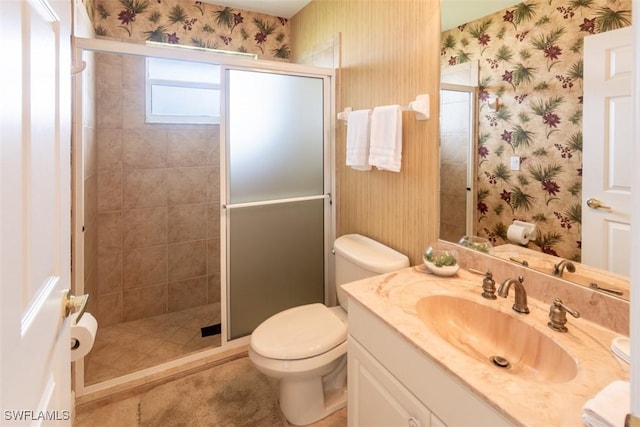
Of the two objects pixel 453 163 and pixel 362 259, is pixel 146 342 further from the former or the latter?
pixel 453 163

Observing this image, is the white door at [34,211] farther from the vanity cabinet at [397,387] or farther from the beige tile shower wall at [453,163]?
the beige tile shower wall at [453,163]

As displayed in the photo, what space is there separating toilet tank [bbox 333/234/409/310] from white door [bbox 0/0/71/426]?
1077 mm

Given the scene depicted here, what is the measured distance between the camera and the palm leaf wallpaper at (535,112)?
42.8 inches

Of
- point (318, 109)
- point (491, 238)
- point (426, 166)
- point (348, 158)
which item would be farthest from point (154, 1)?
point (491, 238)

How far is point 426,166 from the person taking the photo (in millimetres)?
1637

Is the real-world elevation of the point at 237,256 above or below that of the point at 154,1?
below

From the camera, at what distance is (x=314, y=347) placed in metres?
1.56

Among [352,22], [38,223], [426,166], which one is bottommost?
[38,223]

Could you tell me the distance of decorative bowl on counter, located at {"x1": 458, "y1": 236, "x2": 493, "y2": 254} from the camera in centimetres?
141

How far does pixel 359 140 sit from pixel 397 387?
127 cm

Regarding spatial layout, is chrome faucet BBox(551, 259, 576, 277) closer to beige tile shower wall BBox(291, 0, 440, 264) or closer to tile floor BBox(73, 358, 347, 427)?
beige tile shower wall BBox(291, 0, 440, 264)

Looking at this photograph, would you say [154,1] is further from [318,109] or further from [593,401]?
[593,401]

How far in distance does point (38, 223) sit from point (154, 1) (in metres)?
2.54
